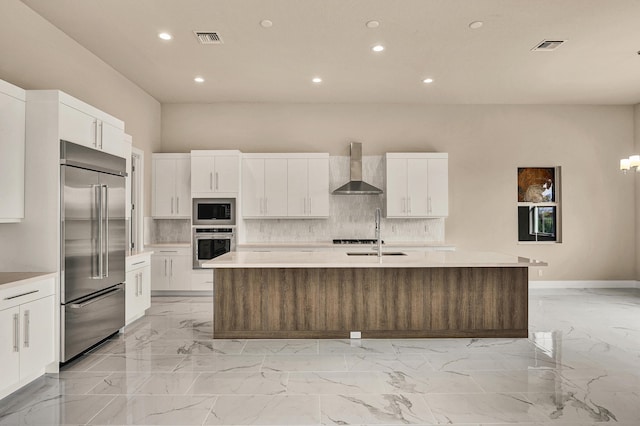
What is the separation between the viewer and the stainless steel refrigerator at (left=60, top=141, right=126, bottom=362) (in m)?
3.24

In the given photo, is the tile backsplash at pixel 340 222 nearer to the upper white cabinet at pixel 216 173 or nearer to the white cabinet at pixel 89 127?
the upper white cabinet at pixel 216 173

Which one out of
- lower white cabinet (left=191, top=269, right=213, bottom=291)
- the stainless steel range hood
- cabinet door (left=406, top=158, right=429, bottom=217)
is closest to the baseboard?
cabinet door (left=406, top=158, right=429, bottom=217)

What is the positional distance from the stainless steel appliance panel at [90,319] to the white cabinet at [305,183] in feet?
9.67

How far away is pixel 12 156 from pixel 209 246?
130 inches

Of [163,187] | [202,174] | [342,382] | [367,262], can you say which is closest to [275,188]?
[202,174]

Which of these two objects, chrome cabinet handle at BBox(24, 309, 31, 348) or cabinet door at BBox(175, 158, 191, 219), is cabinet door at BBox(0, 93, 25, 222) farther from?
cabinet door at BBox(175, 158, 191, 219)

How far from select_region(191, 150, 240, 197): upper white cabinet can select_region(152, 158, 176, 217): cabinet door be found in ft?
1.45

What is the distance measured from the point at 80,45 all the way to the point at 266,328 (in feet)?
12.1

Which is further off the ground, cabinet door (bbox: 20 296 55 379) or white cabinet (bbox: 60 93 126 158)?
white cabinet (bbox: 60 93 126 158)

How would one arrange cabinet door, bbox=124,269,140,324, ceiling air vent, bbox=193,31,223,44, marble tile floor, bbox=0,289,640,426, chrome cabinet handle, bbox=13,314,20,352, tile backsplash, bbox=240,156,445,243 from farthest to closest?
tile backsplash, bbox=240,156,445,243 < cabinet door, bbox=124,269,140,324 < ceiling air vent, bbox=193,31,223,44 < chrome cabinet handle, bbox=13,314,20,352 < marble tile floor, bbox=0,289,640,426

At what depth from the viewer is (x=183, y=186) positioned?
6.41 metres

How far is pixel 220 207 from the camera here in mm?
6203

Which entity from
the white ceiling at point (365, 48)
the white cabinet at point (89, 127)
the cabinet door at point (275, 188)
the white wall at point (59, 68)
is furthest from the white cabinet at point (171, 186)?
the white cabinet at point (89, 127)

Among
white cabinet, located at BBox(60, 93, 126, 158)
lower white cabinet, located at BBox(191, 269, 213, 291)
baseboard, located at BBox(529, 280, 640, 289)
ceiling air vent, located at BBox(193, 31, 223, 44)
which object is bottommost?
baseboard, located at BBox(529, 280, 640, 289)
